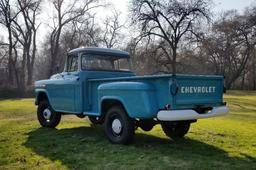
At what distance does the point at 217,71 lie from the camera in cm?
6362

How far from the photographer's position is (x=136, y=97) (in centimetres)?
768

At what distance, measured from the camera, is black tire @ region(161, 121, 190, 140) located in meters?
9.58

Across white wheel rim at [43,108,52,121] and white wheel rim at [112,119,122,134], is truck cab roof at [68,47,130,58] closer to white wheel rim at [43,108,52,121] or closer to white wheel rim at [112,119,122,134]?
white wheel rim at [43,108,52,121]

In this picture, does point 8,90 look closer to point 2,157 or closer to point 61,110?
point 61,110

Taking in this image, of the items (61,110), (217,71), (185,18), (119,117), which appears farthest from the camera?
(217,71)

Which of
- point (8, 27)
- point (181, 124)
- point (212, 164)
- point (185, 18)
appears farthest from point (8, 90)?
point (212, 164)

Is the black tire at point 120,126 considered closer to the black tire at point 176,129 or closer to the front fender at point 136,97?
the front fender at point 136,97

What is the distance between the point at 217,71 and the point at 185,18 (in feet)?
93.0

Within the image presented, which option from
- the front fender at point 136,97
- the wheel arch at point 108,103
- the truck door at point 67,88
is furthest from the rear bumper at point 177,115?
the truck door at point 67,88

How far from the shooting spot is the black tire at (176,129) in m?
9.58

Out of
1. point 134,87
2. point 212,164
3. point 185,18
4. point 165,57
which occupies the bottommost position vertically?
point 212,164

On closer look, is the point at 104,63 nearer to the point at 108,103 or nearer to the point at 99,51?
the point at 99,51

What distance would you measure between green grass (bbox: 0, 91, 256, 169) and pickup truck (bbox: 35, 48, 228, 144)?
491 millimetres

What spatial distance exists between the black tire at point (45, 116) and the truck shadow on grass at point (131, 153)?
1.30 meters
